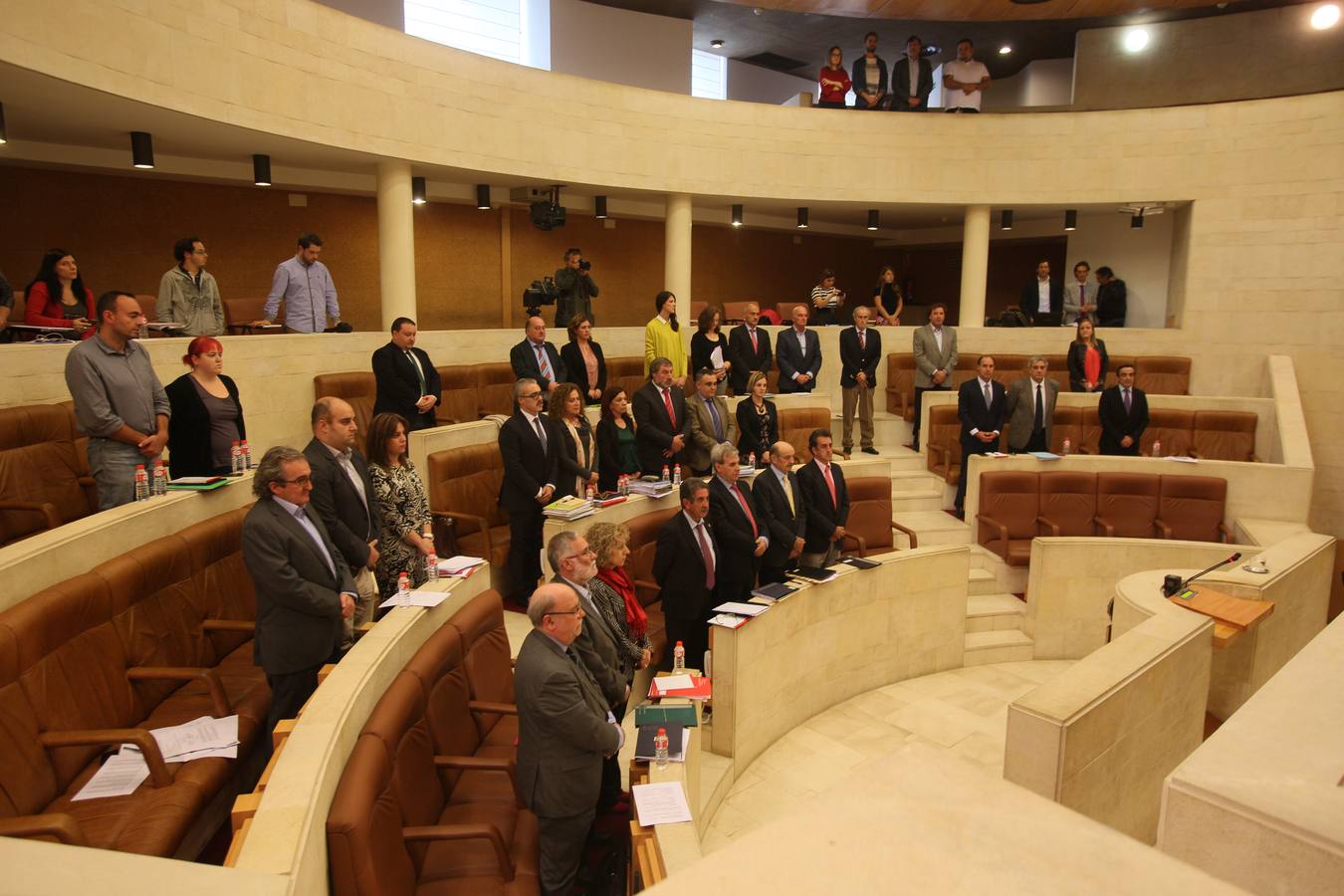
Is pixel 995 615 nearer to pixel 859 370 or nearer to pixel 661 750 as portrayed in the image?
pixel 859 370

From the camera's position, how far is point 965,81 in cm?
1149

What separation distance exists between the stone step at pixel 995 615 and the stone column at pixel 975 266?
218 inches

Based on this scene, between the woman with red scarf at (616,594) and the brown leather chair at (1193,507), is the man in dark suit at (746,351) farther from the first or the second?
the woman with red scarf at (616,594)

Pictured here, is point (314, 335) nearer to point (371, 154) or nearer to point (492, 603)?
point (371, 154)

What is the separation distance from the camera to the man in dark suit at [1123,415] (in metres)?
8.29

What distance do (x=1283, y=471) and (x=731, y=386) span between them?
16.4 ft

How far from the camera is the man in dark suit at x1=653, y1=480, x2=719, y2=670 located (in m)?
5.02

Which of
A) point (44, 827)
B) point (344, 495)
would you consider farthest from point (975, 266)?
point (44, 827)

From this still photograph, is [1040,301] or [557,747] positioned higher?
[1040,301]

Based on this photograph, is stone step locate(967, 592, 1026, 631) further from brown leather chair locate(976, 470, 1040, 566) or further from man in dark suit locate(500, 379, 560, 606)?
man in dark suit locate(500, 379, 560, 606)

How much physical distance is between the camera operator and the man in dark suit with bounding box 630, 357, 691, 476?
96.2 inches

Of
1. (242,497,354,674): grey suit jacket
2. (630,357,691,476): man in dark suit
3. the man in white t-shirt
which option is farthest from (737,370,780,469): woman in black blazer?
Answer: the man in white t-shirt

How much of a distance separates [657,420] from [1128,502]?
14.4ft

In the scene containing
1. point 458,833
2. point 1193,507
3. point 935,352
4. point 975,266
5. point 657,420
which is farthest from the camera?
point 975,266
